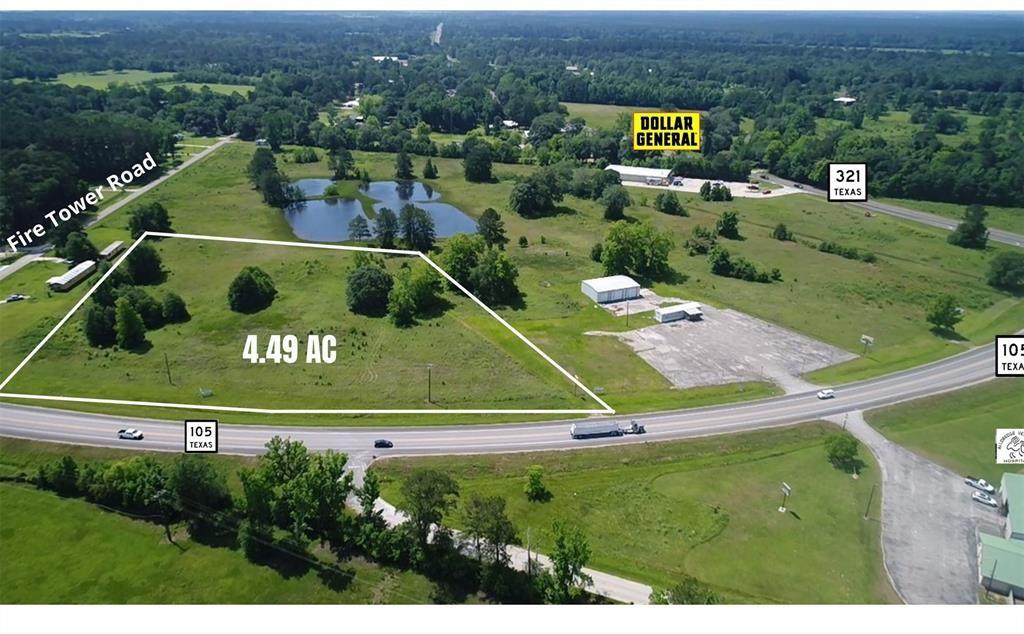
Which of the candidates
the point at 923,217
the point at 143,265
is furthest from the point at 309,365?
the point at 923,217

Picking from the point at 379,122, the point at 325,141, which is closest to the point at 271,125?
the point at 325,141

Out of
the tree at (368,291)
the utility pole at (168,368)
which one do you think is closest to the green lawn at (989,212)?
the tree at (368,291)

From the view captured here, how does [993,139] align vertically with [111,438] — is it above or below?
above

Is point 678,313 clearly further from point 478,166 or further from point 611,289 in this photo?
point 478,166

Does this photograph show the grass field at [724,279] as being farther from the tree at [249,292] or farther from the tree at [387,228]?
the tree at [249,292]

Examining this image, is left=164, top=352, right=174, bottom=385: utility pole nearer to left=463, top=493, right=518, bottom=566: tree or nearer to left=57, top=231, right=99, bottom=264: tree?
left=57, top=231, right=99, bottom=264: tree

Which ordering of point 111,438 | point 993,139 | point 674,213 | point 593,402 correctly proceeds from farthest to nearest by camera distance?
point 993,139 < point 674,213 < point 593,402 < point 111,438

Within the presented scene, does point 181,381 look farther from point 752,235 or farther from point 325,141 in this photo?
point 325,141
